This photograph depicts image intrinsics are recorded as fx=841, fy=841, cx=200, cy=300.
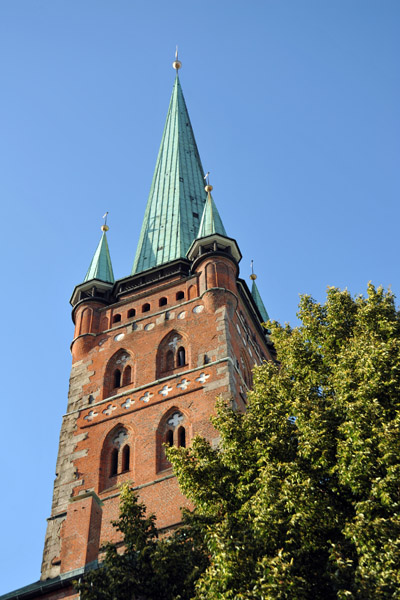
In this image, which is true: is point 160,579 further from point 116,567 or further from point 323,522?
point 323,522

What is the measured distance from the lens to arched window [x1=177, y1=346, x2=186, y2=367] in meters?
29.2

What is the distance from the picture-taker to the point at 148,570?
50.8ft

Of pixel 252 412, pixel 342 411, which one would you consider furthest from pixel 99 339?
pixel 342 411

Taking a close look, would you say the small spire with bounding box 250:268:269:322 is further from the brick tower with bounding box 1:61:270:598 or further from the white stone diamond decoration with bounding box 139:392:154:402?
the white stone diamond decoration with bounding box 139:392:154:402

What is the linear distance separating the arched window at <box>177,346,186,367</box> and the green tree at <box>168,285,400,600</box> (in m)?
11.4

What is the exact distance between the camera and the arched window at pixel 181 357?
95.8 feet

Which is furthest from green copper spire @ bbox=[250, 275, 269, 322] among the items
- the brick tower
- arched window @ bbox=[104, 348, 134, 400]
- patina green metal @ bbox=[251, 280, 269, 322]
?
arched window @ bbox=[104, 348, 134, 400]

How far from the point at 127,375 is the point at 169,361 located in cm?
161

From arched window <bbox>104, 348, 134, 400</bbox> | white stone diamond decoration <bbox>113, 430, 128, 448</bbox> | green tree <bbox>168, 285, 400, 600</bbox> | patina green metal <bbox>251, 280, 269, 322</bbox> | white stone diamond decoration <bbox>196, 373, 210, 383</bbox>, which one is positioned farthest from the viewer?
patina green metal <bbox>251, 280, 269, 322</bbox>

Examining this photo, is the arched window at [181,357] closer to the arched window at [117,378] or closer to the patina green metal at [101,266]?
the arched window at [117,378]

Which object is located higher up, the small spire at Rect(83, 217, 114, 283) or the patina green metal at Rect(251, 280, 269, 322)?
the patina green metal at Rect(251, 280, 269, 322)

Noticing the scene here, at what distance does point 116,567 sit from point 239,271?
63.4ft

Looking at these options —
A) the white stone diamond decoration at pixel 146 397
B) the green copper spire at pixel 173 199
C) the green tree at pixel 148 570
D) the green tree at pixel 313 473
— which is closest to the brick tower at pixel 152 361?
the white stone diamond decoration at pixel 146 397

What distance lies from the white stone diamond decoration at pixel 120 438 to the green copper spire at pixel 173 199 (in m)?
9.41
